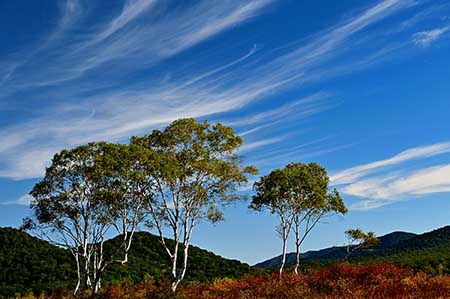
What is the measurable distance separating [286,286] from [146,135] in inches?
561

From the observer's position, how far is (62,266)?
5184 cm

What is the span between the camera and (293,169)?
46.6 m

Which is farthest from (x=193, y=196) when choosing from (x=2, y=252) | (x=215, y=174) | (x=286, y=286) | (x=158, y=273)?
(x=2, y=252)

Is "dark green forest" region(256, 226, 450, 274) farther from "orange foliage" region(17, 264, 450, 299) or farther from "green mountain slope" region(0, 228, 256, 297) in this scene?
"green mountain slope" region(0, 228, 256, 297)

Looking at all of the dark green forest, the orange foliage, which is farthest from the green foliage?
the dark green forest

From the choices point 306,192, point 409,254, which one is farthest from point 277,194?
point 409,254

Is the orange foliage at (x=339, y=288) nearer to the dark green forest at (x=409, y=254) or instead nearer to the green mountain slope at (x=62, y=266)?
the dark green forest at (x=409, y=254)

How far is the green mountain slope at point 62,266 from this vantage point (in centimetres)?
4866

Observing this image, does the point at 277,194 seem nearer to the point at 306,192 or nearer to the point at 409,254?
the point at 306,192

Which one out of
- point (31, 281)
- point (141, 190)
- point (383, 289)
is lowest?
point (383, 289)

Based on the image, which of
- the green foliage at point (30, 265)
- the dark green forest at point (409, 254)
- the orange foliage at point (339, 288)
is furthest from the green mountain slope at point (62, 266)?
the orange foliage at point (339, 288)

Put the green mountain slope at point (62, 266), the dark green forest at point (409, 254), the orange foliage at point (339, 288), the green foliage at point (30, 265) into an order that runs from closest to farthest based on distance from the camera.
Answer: the orange foliage at point (339, 288) → the dark green forest at point (409, 254) → the green foliage at point (30, 265) → the green mountain slope at point (62, 266)

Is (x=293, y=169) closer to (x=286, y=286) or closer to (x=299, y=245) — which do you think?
(x=299, y=245)

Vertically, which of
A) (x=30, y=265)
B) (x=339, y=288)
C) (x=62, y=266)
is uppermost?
(x=30, y=265)
